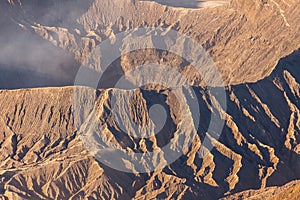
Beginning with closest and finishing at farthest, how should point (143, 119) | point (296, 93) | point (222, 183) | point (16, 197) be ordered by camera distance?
point (16, 197), point (222, 183), point (143, 119), point (296, 93)

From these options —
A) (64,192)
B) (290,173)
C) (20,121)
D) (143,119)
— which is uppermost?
(20,121)

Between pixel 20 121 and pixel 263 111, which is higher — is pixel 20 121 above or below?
above

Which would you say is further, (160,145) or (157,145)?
(160,145)

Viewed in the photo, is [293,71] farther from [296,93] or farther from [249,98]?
[249,98]

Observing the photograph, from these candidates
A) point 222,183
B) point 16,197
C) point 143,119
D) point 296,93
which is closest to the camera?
point 16,197

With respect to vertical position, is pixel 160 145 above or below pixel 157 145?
below

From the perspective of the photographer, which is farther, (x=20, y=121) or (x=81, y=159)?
(x=20, y=121)

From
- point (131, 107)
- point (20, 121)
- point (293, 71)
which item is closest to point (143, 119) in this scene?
point (131, 107)
